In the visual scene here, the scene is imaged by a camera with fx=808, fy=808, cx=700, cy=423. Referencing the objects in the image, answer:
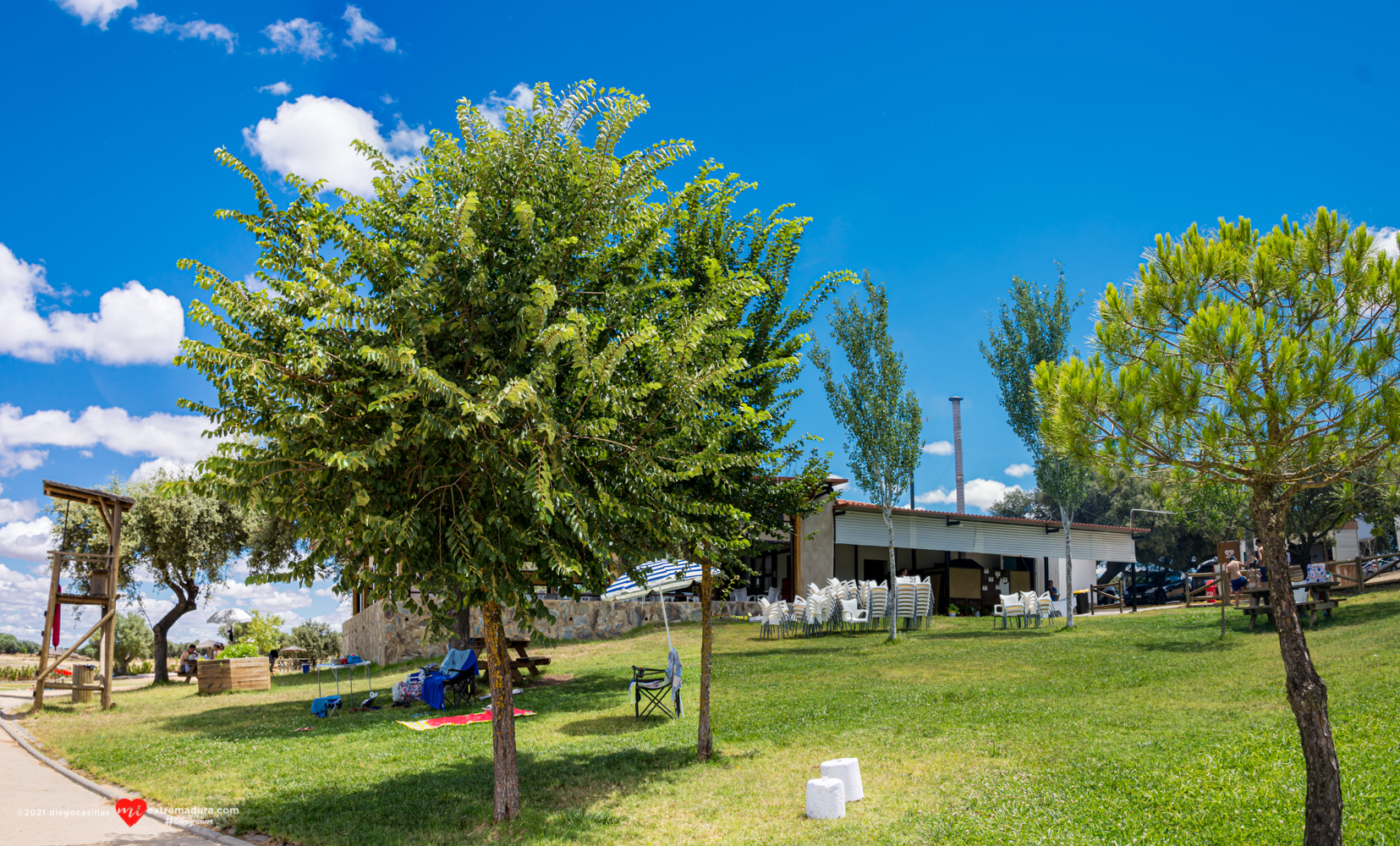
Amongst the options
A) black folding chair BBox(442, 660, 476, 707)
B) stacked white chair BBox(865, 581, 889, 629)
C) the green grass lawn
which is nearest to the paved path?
the green grass lawn

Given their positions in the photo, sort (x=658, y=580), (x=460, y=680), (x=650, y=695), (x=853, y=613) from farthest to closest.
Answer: (x=853, y=613) < (x=460, y=680) < (x=658, y=580) < (x=650, y=695)

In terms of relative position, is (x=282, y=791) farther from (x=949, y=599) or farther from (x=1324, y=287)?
(x=949, y=599)

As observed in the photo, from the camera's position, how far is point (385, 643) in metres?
23.0

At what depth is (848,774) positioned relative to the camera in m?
7.09

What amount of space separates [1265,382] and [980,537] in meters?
26.3

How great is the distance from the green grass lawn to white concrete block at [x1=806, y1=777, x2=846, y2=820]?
0.11 meters

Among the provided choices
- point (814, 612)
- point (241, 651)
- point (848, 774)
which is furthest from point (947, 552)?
point (848, 774)

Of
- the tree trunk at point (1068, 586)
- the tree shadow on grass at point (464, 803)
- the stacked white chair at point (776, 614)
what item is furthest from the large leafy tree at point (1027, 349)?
the tree shadow on grass at point (464, 803)

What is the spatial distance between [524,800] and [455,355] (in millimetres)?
4175

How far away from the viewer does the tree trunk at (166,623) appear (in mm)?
23656

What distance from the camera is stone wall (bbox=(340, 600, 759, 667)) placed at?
2308 centimetres

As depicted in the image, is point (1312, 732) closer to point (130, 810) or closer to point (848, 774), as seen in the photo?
point (848, 774)

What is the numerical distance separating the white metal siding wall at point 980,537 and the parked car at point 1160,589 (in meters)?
1.91

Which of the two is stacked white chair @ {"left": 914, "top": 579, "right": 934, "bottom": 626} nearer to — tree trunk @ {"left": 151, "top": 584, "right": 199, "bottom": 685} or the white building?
the white building
